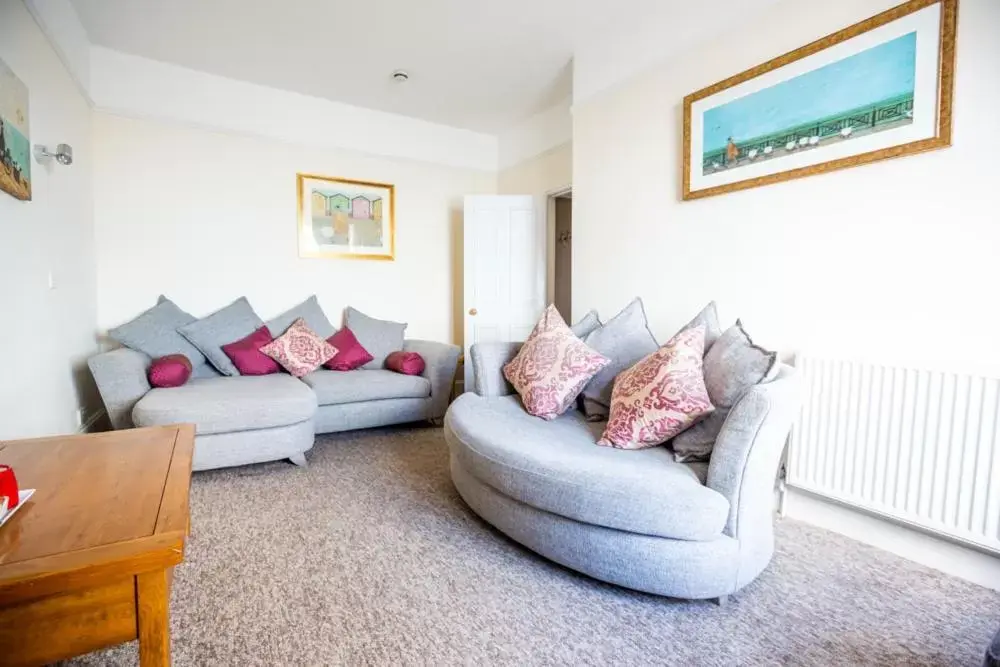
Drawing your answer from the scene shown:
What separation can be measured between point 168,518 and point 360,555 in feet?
3.31

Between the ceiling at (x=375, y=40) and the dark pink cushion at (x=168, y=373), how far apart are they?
208cm

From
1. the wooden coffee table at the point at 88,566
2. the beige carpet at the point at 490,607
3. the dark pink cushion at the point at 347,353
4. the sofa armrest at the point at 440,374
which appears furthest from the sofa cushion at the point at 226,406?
the wooden coffee table at the point at 88,566

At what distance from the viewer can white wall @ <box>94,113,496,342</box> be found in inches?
132

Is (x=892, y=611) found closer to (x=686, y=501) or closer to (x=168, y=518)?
(x=686, y=501)

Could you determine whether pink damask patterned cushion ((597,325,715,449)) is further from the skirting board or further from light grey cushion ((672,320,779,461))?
the skirting board

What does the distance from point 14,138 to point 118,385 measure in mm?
1291

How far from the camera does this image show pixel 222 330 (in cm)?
343

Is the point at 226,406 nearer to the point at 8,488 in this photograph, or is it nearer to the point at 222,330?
the point at 222,330

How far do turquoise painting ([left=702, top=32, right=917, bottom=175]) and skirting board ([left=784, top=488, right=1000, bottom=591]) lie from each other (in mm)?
1585

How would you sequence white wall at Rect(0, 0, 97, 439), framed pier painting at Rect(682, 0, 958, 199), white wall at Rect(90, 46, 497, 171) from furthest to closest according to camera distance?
1. white wall at Rect(90, 46, 497, 171)
2. white wall at Rect(0, 0, 97, 439)
3. framed pier painting at Rect(682, 0, 958, 199)

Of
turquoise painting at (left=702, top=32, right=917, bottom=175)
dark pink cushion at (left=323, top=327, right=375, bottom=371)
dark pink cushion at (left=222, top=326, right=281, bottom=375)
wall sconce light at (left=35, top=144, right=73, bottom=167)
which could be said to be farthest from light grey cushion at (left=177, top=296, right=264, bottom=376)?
turquoise painting at (left=702, top=32, right=917, bottom=175)

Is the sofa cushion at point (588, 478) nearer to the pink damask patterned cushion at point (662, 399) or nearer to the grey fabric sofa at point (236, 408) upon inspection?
the pink damask patterned cushion at point (662, 399)

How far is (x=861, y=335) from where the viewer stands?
1917 mm

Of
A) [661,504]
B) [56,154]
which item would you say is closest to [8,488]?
[661,504]
